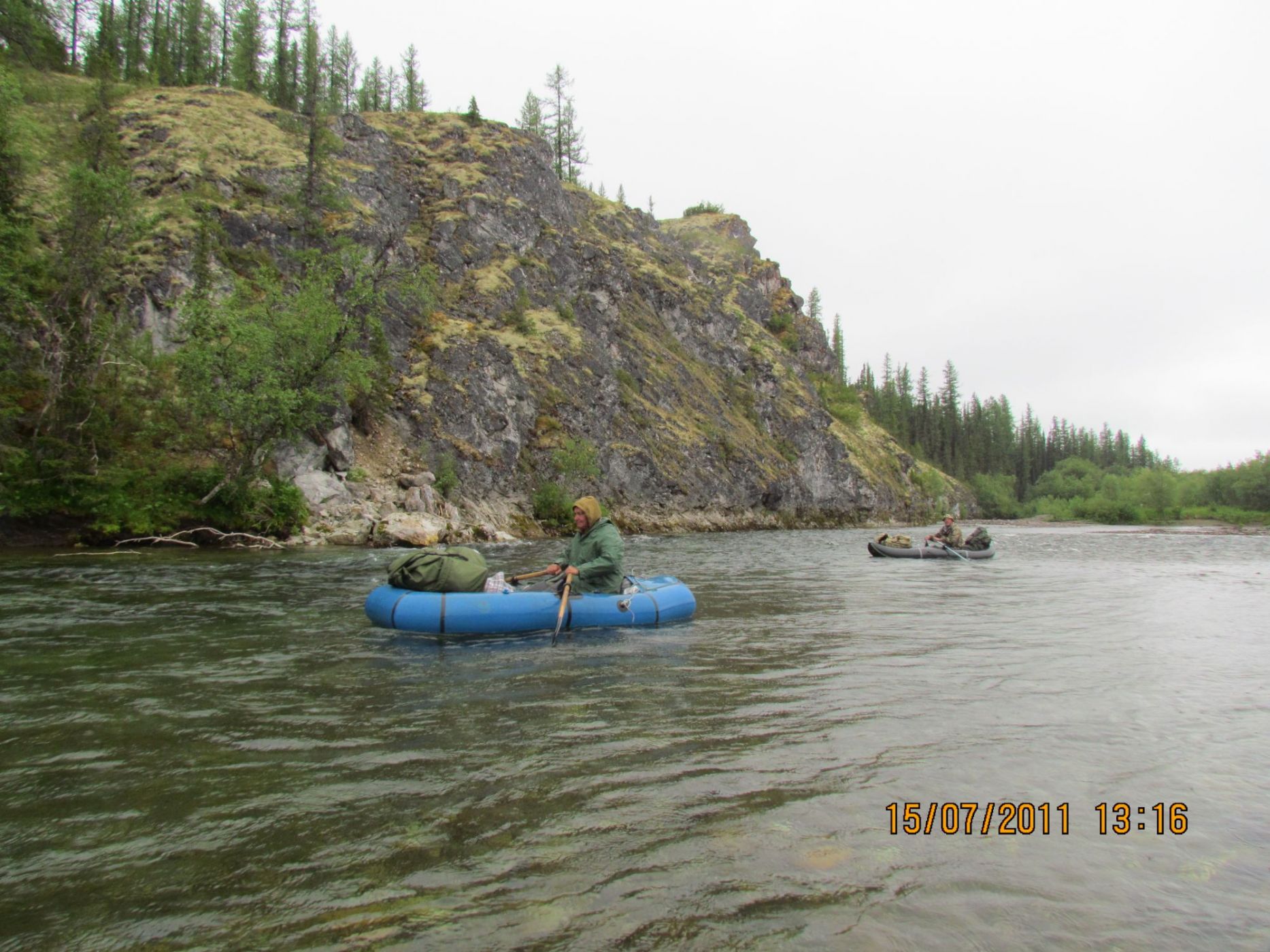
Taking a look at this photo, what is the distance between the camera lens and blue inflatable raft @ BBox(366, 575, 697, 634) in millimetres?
9031

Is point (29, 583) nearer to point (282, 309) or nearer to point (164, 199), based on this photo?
point (282, 309)

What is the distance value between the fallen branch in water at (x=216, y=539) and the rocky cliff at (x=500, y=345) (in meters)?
2.34

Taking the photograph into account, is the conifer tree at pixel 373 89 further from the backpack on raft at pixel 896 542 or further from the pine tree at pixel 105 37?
the backpack on raft at pixel 896 542

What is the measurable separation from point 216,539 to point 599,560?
17.6 metres

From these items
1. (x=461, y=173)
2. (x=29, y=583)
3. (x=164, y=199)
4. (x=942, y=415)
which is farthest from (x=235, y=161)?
(x=942, y=415)

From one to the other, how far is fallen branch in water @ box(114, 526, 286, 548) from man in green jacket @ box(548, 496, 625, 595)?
1571 cm

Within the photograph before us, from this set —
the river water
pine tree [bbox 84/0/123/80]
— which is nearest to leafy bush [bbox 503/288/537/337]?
the river water

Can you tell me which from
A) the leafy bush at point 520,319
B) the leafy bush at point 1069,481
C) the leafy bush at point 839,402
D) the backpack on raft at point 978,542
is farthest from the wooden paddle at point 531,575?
the leafy bush at point 1069,481

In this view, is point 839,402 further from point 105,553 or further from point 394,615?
point 394,615

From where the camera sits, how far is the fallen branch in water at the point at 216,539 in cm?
2036

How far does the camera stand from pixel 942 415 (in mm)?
124812

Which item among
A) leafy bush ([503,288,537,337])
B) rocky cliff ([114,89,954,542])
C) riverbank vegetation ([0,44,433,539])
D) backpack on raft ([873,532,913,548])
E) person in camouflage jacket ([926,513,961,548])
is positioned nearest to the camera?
riverbank vegetation ([0,44,433,539])

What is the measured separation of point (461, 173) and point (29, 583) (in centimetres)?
4501

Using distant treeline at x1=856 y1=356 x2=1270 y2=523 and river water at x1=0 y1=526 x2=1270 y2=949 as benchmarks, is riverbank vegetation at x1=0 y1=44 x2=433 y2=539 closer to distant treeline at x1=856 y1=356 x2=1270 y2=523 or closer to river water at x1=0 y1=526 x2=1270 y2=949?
river water at x1=0 y1=526 x2=1270 y2=949
